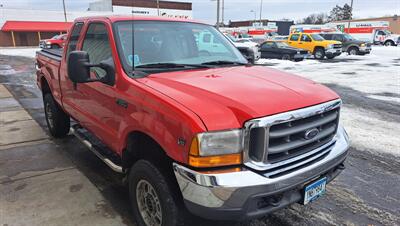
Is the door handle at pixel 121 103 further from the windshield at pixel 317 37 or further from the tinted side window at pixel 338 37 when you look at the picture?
the tinted side window at pixel 338 37

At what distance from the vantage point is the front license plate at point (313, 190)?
2635 mm

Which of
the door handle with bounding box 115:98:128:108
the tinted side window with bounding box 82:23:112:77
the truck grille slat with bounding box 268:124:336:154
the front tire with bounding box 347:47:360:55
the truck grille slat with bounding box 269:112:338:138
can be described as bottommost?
the front tire with bounding box 347:47:360:55

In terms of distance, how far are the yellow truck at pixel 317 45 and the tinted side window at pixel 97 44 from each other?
21.3 m

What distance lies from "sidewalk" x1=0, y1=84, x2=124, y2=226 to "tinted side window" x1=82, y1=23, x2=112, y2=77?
1407 millimetres

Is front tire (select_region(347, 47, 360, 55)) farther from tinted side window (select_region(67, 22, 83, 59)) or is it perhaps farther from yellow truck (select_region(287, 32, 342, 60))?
tinted side window (select_region(67, 22, 83, 59))

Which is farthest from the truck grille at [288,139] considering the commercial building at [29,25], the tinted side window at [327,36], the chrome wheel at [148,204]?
the commercial building at [29,25]

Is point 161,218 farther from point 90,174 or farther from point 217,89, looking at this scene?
point 90,174

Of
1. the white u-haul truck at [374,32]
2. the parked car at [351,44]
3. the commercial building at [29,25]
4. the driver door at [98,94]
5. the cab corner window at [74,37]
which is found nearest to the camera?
the driver door at [98,94]

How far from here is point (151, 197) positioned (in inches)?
112

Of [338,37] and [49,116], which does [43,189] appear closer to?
[49,116]

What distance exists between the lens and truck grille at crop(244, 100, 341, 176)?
7.66ft

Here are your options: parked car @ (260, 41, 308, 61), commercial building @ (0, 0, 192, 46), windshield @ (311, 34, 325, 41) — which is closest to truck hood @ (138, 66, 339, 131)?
parked car @ (260, 41, 308, 61)

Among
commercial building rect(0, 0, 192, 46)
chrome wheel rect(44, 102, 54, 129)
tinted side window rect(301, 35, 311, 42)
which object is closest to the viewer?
chrome wheel rect(44, 102, 54, 129)

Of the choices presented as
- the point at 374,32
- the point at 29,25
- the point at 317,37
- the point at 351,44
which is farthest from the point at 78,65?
the point at 29,25
